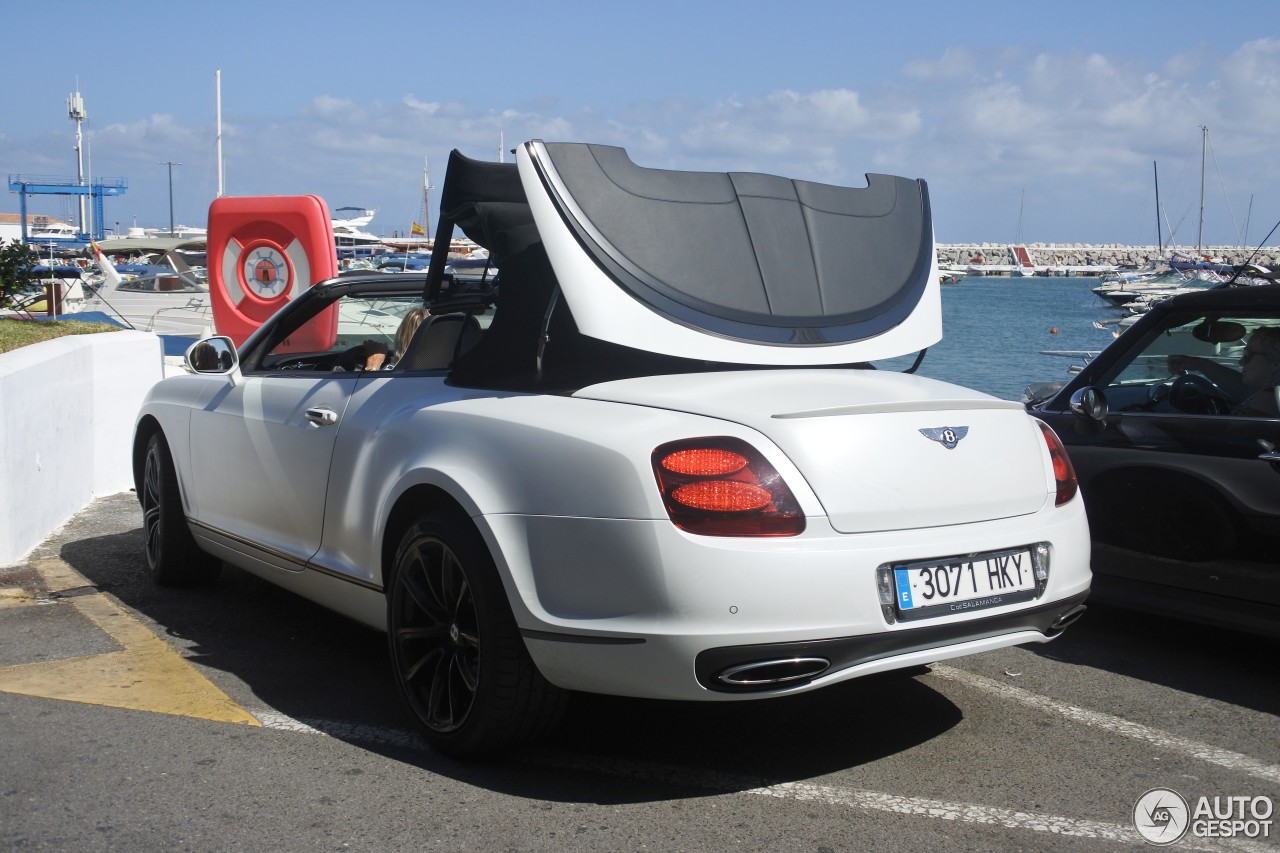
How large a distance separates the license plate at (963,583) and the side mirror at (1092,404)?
1680 mm

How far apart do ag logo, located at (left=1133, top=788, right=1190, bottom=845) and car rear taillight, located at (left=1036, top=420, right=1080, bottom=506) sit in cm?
88

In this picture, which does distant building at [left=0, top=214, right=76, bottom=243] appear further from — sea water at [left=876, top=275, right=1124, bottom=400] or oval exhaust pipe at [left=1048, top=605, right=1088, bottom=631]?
oval exhaust pipe at [left=1048, top=605, right=1088, bottom=631]

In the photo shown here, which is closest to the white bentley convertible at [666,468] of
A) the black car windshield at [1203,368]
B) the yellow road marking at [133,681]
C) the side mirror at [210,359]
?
the yellow road marking at [133,681]

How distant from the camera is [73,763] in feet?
12.9

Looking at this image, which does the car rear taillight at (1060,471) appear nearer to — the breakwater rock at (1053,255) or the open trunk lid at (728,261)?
the open trunk lid at (728,261)

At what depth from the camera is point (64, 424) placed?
7.75m

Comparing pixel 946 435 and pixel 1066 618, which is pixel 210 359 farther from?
pixel 1066 618

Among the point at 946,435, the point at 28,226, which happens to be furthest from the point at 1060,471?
the point at 28,226

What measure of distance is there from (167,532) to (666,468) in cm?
353

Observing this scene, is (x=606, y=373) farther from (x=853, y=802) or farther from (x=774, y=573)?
(x=853, y=802)

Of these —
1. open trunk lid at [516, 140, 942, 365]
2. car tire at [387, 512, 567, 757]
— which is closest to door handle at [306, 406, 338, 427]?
car tire at [387, 512, 567, 757]

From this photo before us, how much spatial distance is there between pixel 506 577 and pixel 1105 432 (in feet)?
9.32

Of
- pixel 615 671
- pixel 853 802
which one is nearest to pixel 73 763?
pixel 615 671

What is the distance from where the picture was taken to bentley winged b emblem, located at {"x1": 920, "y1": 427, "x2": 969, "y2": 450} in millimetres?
3775
